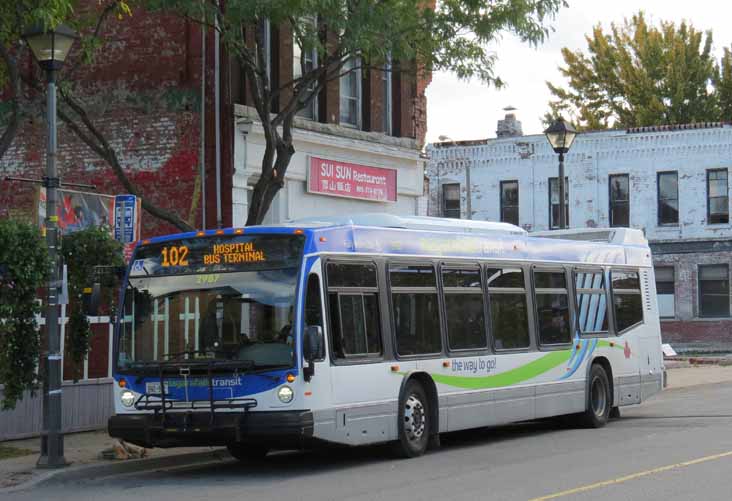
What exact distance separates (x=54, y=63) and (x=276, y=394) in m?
4.57

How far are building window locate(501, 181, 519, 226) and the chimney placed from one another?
305 centimetres

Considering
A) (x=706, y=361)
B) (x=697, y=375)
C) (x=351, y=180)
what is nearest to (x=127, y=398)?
(x=351, y=180)

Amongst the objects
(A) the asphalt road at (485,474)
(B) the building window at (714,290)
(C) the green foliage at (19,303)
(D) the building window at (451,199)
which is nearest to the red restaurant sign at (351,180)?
(A) the asphalt road at (485,474)

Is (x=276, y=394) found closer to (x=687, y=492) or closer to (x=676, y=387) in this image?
(x=687, y=492)

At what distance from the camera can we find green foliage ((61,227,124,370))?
15.6 meters

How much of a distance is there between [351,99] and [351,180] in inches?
71.1

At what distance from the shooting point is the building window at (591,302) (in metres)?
18.9

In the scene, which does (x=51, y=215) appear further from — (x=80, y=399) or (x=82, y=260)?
(x=80, y=399)

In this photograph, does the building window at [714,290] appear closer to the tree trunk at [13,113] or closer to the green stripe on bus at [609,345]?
the green stripe on bus at [609,345]

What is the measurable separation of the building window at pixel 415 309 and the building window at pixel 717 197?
103 ft

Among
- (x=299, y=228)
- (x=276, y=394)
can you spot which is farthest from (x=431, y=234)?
(x=276, y=394)

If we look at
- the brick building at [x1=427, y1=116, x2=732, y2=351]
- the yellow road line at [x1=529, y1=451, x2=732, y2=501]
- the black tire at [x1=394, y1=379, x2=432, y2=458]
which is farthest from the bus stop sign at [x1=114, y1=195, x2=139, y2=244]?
the brick building at [x1=427, y1=116, x2=732, y2=351]

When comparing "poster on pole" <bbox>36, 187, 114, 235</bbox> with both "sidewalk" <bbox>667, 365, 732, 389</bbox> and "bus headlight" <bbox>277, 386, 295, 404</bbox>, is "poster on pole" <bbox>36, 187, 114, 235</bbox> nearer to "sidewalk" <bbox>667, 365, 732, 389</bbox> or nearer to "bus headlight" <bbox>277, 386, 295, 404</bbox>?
"bus headlight" <bbox>277, 386, 295, 404</bbox>

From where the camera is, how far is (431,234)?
1570 cm
